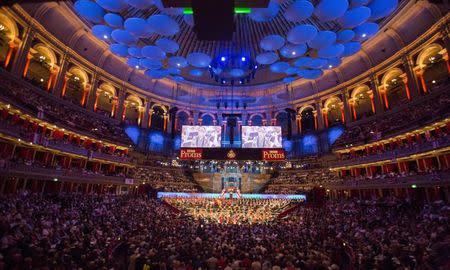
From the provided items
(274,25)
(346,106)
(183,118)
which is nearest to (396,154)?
(346,106)

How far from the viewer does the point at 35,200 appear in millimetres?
18562

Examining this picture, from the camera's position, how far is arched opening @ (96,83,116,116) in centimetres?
3744

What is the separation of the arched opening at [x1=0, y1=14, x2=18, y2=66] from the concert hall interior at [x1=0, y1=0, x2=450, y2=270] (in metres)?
0.11

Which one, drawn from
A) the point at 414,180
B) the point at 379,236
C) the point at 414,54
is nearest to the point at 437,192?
the point at 414,180

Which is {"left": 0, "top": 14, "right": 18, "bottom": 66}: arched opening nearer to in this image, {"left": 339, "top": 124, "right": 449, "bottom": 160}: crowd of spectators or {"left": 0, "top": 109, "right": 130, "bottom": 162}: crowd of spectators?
{"left": 0, "top": 109, "right": 130, "bottom": 162}: crowd of spectators

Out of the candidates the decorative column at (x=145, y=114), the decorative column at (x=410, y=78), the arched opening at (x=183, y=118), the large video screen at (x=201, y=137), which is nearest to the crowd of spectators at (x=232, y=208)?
the large video screen at (x=201, y=137)

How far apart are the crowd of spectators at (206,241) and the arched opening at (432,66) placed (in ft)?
49.1

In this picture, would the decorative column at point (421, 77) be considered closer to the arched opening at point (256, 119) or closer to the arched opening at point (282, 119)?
the arched opening at point (282, 119)

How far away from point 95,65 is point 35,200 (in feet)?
72.5

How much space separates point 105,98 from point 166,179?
52.5 feet

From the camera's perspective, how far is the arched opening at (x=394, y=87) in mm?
A: 31766

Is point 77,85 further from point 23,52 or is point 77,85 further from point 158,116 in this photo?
point 158,116

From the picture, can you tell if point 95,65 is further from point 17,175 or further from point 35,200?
point 35,200

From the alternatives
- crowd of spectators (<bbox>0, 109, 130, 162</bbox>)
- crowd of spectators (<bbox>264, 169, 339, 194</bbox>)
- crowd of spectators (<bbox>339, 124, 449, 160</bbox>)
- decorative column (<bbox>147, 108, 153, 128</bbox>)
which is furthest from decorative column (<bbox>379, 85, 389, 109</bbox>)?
crowd of spectators (<bbox>0, 109, 130, 162</bbox>)
